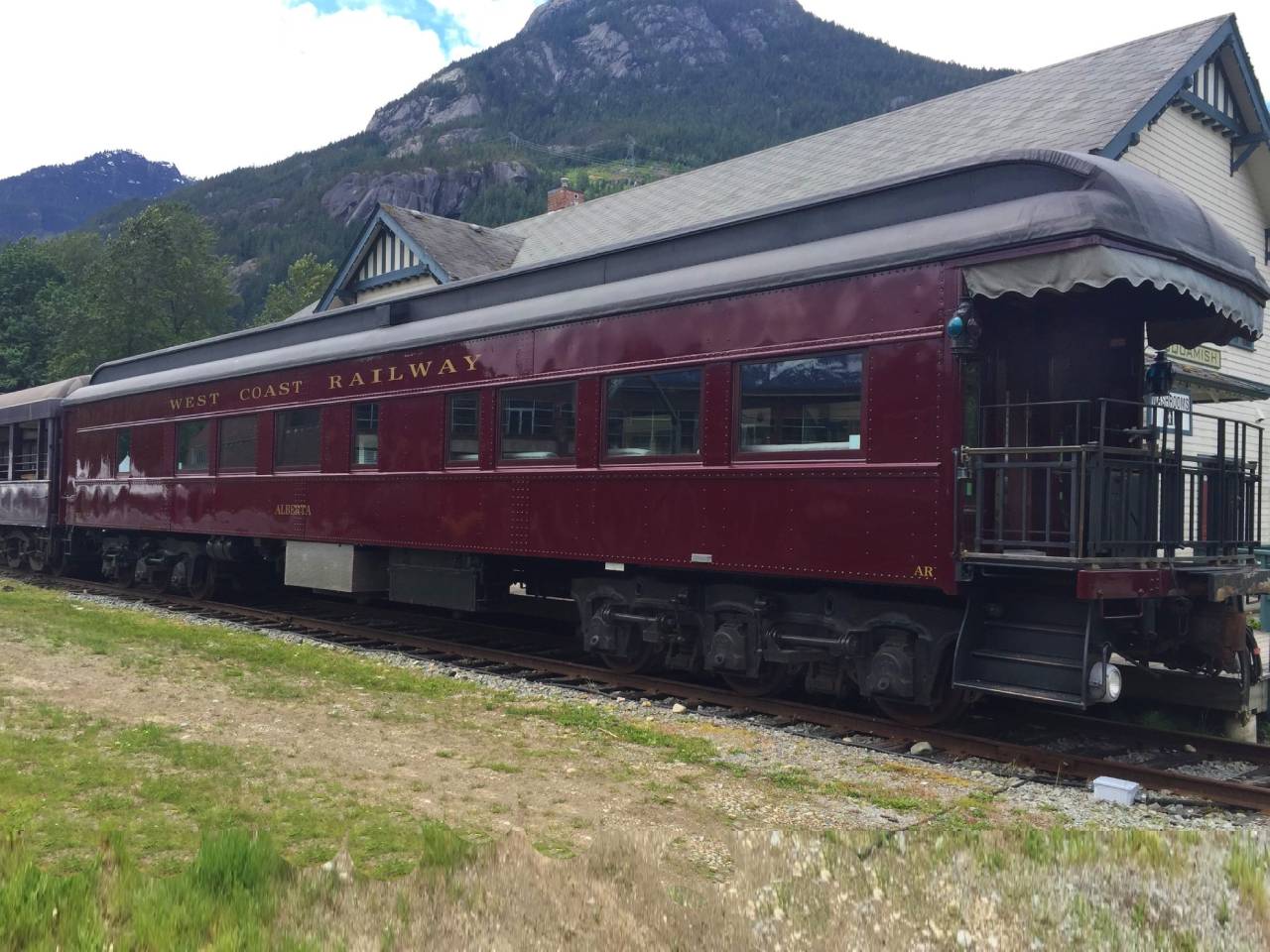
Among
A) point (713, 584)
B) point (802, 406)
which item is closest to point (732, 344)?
point (802, 406)

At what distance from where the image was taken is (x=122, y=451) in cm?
1579

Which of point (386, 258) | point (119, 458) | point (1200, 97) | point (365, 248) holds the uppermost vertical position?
point (1200, 97)

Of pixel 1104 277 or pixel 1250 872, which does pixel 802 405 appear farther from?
pixel 1250 872

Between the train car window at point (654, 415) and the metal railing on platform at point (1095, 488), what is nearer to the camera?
the metal railing on platform at point (1095, 488)

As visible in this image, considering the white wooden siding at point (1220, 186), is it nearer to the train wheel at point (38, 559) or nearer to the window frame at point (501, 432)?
the window frame at point (501, 432)

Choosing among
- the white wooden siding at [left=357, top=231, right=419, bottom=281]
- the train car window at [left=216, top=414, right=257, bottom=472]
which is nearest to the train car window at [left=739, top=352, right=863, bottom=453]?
the train car window at [left=216, top=414, right=257, bottom=472]

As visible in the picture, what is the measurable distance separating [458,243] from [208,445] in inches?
417

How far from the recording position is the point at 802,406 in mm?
7402

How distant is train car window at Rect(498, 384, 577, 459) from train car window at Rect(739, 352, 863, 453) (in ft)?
6.18

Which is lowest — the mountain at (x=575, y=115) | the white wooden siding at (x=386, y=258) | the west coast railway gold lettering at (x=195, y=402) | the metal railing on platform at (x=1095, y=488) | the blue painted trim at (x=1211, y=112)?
the metal railing on platform at (x=1095, y=488)

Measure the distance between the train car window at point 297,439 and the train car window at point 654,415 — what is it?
470cm

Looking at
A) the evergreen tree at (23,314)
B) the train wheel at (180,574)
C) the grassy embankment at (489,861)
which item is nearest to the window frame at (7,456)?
the train wheel at (180,574)

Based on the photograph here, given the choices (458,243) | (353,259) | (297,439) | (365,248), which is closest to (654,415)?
(297,439)

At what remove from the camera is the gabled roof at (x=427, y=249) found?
863 inches
